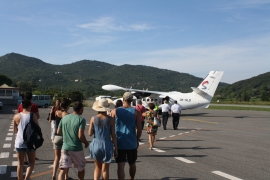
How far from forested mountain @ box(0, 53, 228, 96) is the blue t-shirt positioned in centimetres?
11983

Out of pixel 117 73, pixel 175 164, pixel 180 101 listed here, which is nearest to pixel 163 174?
pixel 175 164

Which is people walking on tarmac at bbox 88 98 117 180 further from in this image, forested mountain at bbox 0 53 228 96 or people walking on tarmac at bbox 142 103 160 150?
forested mountain at bbox 0 53 228 96

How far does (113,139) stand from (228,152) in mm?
5990

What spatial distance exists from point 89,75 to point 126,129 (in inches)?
5936

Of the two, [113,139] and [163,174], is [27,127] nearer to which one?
[113,139]

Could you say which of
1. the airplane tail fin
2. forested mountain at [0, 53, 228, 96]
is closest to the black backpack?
the airplane tail fin

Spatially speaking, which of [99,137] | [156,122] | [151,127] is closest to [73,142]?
[99,137]

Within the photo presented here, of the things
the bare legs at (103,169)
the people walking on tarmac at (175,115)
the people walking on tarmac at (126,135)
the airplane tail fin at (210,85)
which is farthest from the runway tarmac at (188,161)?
the airplane tail fin at (210,85)

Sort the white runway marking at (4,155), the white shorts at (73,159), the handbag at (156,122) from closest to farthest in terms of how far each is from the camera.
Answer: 1. the white shorts at (73,159)
2. the white runway marking at (4,155)
3. the handbag at (156,122)

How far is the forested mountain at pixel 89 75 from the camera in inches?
5522

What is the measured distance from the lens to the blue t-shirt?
6227mm

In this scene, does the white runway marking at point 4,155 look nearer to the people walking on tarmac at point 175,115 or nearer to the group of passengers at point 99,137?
the group of passengers at point 99,137

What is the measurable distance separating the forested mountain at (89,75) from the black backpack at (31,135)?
119 metres

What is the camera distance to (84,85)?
131000mm
